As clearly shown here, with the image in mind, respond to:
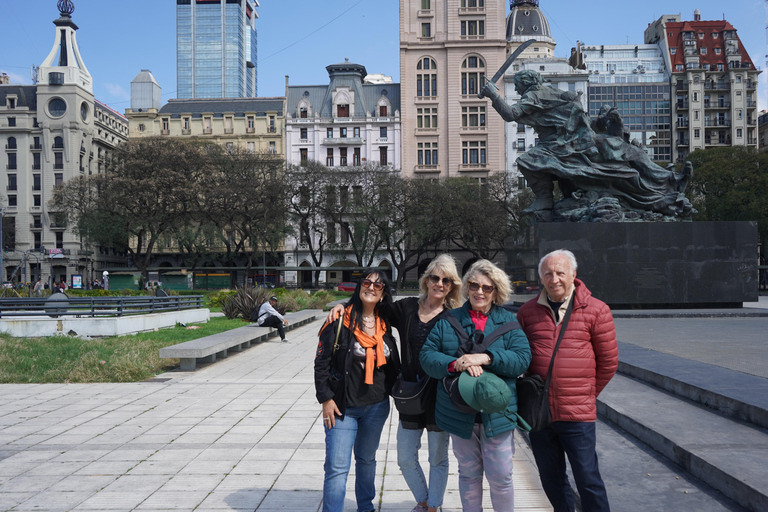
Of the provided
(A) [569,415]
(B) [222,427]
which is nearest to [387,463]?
(B) [222,427]

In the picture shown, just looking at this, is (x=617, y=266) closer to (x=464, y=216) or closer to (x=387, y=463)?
(x=387, y=463)

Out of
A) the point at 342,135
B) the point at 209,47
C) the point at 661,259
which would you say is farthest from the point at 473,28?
the point at 209,47

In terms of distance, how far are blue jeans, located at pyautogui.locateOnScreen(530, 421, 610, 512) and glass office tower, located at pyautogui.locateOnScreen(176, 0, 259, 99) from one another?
177601 millimetres

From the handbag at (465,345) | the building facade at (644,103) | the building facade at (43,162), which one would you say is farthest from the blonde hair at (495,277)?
the building facade at (644,103)

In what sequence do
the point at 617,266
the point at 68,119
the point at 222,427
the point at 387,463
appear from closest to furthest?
the point at 387,463, the point at 222,427, the point at 617,266, the point at 68,119

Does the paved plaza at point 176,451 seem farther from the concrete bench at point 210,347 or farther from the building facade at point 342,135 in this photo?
the building facade at point 342,135

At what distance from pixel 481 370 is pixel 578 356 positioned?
628 mm

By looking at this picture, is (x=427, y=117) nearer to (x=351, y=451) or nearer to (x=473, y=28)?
(x=473, y=28)

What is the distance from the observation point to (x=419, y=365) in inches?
161

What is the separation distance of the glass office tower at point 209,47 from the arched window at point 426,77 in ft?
381

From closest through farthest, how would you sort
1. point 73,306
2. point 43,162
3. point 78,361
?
point 78,361 < point 73,306 < point 43,162

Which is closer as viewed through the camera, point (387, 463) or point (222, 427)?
point (387, 463)

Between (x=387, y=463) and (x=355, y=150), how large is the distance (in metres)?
A: 62.6

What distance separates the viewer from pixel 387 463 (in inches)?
232
